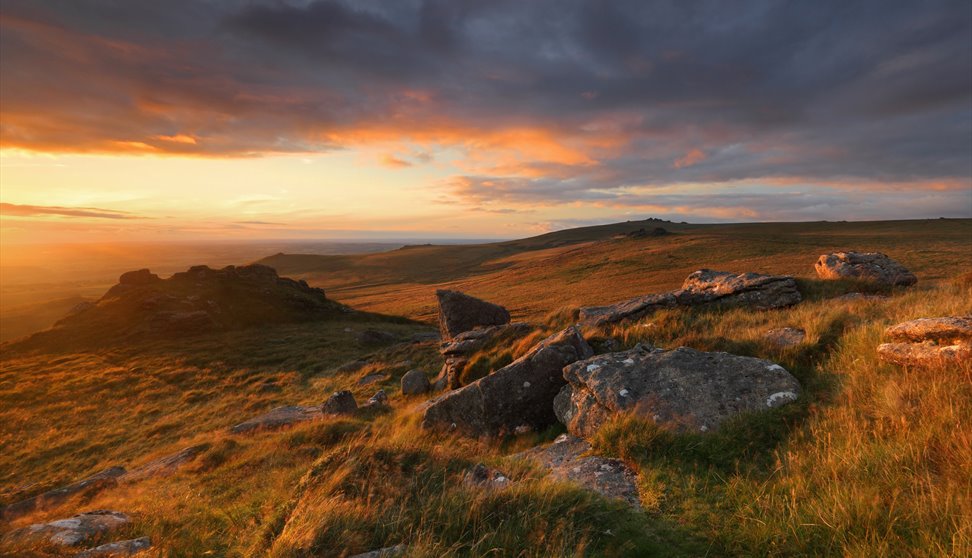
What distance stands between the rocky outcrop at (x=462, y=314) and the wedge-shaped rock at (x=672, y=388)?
48.1 ft

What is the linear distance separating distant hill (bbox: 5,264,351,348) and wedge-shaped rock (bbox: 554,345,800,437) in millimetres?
45029

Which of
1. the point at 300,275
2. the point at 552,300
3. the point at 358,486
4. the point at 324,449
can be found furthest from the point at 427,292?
the point at 300,275

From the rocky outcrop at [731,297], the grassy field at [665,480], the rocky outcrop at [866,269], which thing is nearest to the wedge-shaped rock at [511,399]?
the grassy field at [665,480]

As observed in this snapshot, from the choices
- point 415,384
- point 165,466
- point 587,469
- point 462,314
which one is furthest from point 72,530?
point 462,314

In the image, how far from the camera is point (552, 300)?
48.2 metres

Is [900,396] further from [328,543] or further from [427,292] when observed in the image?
[427,292]

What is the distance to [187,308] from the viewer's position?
144 feet

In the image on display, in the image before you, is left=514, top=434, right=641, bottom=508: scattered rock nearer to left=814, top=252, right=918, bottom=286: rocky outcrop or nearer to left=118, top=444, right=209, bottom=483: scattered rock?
left=118, top=444, right=209, bottom=483: scattered rock

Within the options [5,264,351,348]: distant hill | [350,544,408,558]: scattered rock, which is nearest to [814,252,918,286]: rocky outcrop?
[350,544,408,558]: scattered rock

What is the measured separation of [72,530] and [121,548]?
142 cm

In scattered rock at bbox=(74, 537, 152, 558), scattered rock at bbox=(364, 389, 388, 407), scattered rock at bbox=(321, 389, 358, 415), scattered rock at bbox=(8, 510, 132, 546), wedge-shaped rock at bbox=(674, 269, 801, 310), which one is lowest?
scattered rock at bbox=(364, 389, 388, 407)

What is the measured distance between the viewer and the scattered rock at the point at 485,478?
16.8 feet

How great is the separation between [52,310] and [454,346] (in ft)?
423

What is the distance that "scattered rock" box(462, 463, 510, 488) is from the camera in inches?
202
